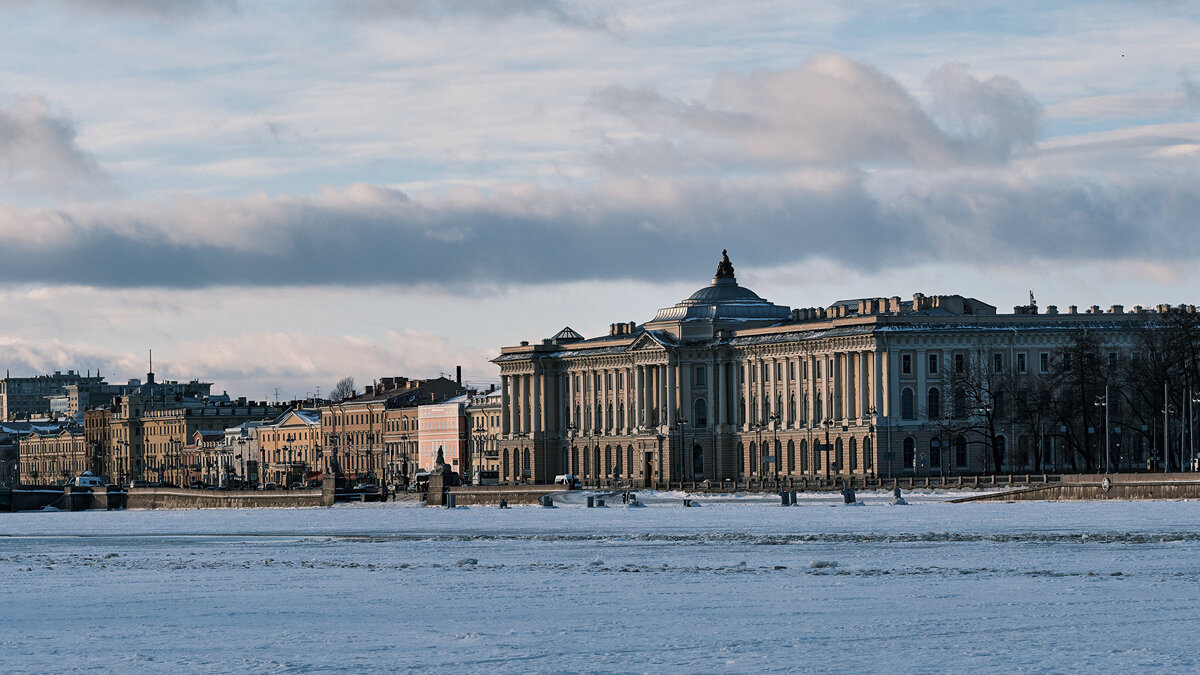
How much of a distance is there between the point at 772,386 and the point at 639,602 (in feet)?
370

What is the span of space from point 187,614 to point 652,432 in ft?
404

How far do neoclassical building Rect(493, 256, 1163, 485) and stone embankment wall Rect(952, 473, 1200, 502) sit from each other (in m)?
31.7

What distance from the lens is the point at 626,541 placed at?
66.8 meters

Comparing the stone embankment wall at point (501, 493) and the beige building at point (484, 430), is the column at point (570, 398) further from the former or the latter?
the stone embankment wall at point (501, 493)

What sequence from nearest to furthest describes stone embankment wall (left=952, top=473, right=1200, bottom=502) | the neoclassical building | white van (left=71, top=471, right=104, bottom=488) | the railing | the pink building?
stone embankment wall (left=952, top=473, right=1200, bottom=502) < the railing < the neoclassical building < white van (left=71, top=471, right=104, bottom=488) < the pink building

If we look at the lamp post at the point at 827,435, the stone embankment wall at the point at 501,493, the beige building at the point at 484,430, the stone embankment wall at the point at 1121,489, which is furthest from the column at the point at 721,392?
the stone embankment wall at the point at 1121,489

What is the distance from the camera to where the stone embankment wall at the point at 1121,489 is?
91.5 meters

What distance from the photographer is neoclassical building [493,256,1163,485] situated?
13938cm

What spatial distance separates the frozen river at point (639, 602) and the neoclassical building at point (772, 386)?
67673mm

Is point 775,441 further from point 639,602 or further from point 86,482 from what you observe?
point 639,602

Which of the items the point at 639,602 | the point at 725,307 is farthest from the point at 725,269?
the point at 639,602

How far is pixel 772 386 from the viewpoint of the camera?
152m

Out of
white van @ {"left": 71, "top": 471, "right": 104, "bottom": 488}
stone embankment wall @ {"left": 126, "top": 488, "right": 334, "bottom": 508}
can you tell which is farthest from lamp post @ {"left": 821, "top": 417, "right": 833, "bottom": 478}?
white van @ {"left": 71, "top": 471, "right": 104, "bottom": 488}

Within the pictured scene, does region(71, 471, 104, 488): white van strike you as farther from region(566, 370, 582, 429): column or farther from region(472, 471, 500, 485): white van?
region(566, 370, 582, 429): column
